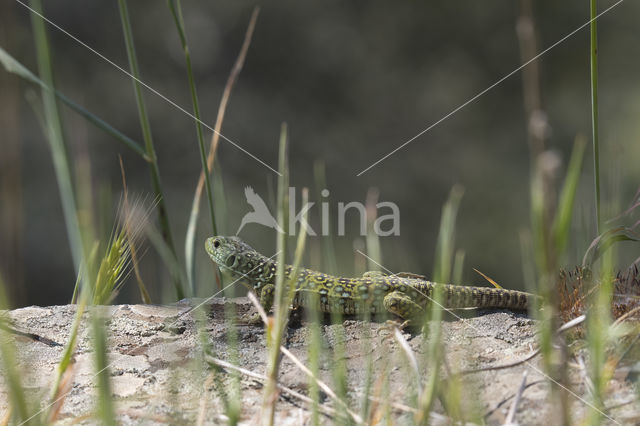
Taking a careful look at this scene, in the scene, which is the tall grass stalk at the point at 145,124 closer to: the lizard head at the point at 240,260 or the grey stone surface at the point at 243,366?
the grey stone surface at the point at 243,366

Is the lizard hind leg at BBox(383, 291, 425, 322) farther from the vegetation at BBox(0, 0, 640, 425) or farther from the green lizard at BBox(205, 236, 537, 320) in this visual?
the vegetation at BBox(0, 0, 640, 425)

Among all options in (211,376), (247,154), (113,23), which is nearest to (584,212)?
(211,376)

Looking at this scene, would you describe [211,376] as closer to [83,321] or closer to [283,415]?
[283,415]

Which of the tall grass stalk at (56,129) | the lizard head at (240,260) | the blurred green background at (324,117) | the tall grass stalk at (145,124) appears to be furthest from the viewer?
the blurred green background at (324,117)

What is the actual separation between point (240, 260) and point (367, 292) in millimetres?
1151

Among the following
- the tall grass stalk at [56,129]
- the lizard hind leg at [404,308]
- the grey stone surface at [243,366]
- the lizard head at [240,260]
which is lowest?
the grey stone surface at [243,366]

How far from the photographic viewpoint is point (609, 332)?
8.61 ft

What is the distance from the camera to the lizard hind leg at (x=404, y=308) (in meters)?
3.93

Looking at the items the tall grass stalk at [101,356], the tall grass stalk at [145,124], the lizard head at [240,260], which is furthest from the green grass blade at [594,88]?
the tall grass stalk at [101,356]

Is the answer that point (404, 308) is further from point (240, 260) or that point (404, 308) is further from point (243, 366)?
point (240, 260)

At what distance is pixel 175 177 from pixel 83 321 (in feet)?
21.3

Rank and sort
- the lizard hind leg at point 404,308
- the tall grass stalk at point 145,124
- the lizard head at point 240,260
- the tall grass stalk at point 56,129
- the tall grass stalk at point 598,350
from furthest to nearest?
the lizard head at point 240,260 → the lizard hind leg at point 404,308 → the tall grass stalk at point 145,124 → the tall grass stalk at point 56,129 → the tall grass stalk at point 598,350

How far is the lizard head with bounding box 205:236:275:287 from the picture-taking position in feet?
15.5

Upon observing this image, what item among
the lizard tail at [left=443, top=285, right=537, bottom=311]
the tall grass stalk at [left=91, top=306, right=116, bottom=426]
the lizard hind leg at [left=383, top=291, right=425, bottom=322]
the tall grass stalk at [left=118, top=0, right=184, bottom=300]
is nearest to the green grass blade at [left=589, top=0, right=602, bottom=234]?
the lizard tail at [left=443, top=285, right=537, bottom=311]
